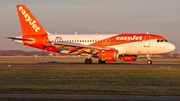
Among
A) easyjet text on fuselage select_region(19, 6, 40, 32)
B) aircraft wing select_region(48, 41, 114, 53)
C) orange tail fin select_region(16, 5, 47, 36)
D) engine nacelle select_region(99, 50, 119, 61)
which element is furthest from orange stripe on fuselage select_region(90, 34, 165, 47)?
easyjet text on fuselage select_region(19, 6, 40, 32)

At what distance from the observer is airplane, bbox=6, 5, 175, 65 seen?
39250 mm

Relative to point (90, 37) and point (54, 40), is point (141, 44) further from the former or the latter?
point (54, 40)

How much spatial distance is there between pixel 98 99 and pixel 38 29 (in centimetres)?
3411

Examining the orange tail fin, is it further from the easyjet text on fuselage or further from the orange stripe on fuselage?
the orange stripe on fuselage

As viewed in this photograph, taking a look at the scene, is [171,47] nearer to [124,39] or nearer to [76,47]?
[124,39]

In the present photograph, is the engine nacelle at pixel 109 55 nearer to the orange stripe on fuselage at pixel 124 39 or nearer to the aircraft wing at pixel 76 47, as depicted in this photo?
the aircraft wing at pixel 76 47

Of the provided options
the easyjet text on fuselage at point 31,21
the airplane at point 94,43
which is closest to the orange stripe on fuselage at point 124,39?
the airplane at point 94,43

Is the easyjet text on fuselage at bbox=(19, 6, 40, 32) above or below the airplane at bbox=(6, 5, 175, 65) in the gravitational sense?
above

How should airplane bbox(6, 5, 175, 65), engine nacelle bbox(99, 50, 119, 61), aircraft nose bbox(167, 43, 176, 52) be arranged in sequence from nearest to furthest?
engine nacelle bbox(99, 50, 119, 61) < aircraft nose bbox(167, 43, 176, 52) < airplane bbox(6, 5, 175, 65)

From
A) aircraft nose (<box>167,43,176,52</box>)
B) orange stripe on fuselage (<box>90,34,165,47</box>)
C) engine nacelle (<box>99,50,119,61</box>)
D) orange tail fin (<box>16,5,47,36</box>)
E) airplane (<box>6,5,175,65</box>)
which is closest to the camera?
engine nacelle (<box>99,50,119,61</box>)

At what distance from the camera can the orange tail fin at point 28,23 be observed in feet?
146

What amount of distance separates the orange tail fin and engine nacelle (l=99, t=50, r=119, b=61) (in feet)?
40.2

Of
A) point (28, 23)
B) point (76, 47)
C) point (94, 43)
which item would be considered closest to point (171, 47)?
point (94, 43)

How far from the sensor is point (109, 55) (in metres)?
37.0
